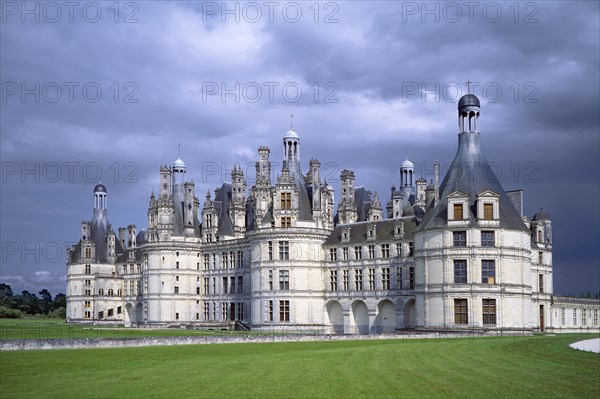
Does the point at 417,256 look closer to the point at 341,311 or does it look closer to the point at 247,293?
the point at 341,311

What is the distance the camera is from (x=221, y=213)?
277 feet

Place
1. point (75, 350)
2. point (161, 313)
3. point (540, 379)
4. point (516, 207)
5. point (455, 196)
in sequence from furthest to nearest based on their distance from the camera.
Result: point (161, 313), point (516, 207), point (455, 196), point (75, 350), point (540, 379)

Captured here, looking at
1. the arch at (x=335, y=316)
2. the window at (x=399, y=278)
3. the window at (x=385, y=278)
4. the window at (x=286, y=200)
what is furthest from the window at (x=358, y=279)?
the window at (x=286, y=200)

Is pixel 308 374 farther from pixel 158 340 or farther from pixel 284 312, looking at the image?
pixel 284 312

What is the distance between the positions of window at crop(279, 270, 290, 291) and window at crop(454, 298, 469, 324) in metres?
18.8

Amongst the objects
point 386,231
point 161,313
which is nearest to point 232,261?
point 161,313

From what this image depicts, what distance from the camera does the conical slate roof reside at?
5875 centimetres

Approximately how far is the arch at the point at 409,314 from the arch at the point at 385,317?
5.34 feet

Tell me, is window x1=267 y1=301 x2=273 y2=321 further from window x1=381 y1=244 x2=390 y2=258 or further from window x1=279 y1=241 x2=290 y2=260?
window x1=381 y1=244 x2=390 y2=258

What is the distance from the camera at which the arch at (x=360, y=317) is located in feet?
230

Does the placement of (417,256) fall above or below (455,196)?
below

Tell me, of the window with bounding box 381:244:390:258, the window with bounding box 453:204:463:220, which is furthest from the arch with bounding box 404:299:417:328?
the window with bounding box 453:204:463:220

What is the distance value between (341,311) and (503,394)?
52.2m

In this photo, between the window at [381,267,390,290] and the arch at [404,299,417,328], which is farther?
the window at [381,267,390,290]
